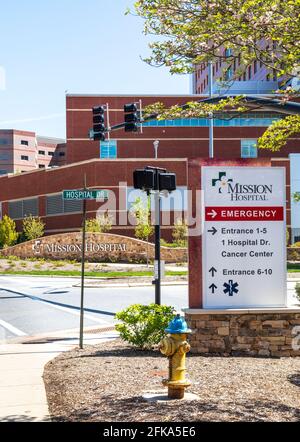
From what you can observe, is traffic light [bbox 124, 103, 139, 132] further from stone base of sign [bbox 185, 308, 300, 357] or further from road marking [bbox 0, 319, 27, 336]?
stone base of sign [bbox 185, 308, 300, 357]

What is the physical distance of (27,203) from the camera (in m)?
72.1

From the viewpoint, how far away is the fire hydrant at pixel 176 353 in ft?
23.2

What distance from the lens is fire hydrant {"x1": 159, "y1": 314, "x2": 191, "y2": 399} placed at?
23.2ft

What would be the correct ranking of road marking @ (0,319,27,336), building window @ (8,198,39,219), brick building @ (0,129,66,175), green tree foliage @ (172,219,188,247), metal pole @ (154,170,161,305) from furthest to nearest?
brick building @ (0,129,66,175)
building window @ (8,198,39,219)
green tree foliage @ (172,219,188,247)
road marking @ (0,319,27,336)
metal pole @ (154,170,161,305)

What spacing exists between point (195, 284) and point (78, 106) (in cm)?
6150

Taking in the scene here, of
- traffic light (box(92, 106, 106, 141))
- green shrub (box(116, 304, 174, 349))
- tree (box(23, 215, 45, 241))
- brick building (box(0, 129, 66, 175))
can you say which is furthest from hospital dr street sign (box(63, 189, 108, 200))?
brick building (box(0, 129, 66, 175))

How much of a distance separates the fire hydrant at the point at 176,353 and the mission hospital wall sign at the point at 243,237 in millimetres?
4088

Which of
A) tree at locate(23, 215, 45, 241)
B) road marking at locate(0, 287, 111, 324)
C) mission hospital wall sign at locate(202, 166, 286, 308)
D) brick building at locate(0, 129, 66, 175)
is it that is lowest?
road marking at locate(0, 287, 111, 324)

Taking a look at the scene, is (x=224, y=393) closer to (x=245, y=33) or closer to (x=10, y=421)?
(x=10, y=421)

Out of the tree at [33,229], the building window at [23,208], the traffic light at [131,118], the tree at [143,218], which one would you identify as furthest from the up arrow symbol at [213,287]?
the building window at [23,208]

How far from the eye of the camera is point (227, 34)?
801 centimetres

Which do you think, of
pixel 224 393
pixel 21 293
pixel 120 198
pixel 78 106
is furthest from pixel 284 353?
pixel 78 106

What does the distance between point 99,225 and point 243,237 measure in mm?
44108

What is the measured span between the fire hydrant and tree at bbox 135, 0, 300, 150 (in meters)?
3.06
